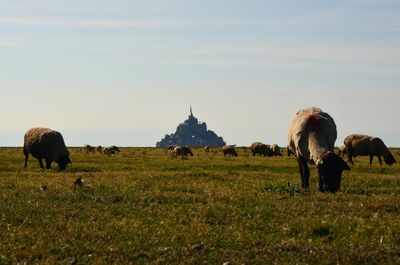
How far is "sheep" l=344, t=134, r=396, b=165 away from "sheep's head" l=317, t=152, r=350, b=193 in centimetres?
3375

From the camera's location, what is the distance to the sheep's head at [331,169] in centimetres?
2084

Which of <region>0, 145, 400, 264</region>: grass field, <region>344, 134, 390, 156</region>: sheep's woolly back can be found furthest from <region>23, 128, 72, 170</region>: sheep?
<region>344, 134, 390, 156</region>: sheep's woolly back

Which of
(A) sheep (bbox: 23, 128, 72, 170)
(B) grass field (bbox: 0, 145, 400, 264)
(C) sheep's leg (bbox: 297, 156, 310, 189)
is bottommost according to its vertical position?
(B) grass field (bbox: 0, 145, 400, 264)

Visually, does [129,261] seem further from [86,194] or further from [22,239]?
[86,194]

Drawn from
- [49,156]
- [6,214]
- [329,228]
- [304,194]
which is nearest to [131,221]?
[6,214]

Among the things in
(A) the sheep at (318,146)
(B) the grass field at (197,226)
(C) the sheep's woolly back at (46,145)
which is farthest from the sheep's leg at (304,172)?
(C) the sheep's woolly back at (46,145)

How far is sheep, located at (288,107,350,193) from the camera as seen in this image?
2092cm

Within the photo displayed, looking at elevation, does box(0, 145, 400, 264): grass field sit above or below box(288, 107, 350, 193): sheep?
below

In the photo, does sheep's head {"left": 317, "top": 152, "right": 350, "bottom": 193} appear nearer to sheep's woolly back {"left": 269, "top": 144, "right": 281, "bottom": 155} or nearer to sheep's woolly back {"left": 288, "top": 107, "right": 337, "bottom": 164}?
sheep's woolly back {"left": 288, "top": 107, "right": 337, "bottom": 164}

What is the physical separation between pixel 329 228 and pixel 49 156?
30966mm

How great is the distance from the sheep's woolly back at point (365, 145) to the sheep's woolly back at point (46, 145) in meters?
31.3

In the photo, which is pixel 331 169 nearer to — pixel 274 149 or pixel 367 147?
pixel 367 147

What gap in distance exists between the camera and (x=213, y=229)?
12953 millimetres

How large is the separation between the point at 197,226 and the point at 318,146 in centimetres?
1058
